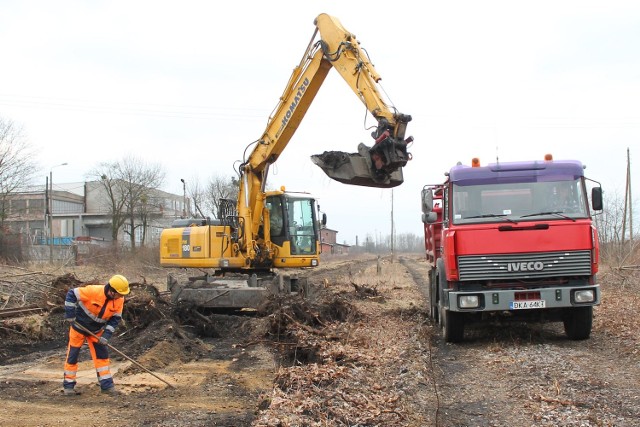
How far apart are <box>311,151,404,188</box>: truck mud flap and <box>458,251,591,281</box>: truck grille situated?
2073 mm

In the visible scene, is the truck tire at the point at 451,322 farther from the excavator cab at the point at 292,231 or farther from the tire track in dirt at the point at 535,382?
the excavator cab at the point at 292,231

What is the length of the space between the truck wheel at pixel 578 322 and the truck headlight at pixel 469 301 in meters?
1.72

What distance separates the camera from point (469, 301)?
370 inches

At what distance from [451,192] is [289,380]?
4438 mm

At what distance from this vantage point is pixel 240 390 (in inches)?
302

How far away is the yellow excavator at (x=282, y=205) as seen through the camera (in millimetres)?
10797

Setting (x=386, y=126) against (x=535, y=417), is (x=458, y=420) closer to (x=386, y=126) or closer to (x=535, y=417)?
(x=535, y=417)

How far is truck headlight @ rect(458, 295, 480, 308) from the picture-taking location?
9367 millimetres

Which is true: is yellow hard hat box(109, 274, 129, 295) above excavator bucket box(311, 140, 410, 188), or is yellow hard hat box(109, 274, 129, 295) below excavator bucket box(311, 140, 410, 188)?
below

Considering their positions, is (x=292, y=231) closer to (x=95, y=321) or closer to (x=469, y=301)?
(x=469, y=301)

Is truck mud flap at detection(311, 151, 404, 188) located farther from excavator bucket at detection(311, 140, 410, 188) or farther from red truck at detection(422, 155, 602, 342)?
red truck at detection(422, 155, 602, 342)

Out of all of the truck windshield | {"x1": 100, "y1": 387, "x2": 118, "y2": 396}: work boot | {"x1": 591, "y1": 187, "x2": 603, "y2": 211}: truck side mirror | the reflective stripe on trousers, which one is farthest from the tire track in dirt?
the reflective stripe on trousers

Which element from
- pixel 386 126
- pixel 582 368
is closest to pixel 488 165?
pixel 386 126

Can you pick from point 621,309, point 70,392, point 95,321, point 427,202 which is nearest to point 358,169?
point 427,202
